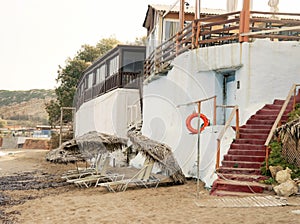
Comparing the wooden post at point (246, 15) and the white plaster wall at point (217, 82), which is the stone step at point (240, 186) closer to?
the white plaster wall at point (217, 82)

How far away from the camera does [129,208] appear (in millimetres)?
9211

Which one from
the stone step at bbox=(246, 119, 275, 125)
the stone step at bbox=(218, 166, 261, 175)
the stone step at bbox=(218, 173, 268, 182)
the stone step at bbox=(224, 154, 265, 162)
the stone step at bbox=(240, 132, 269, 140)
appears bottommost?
the stone step at bbox=(218, 173, 268, 182)

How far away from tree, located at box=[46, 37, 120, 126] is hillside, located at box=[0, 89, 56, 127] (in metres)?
43.9

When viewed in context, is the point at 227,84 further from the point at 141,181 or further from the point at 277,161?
the point at 141,181

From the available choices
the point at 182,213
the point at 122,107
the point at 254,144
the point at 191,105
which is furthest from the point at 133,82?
the point at 182,213

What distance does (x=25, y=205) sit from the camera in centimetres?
1080

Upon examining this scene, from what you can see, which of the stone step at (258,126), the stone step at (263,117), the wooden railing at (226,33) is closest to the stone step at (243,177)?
the stone step at (258,126)

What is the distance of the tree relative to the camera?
4100 centimetres

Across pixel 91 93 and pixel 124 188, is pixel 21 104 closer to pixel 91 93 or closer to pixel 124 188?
pixel 91 93

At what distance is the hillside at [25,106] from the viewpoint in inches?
3506

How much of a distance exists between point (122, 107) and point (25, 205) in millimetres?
10867

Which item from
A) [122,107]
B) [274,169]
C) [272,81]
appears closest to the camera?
[274,169]

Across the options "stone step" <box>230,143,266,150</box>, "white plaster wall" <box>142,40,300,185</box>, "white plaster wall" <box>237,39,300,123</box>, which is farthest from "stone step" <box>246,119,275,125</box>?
"stone step" <box>230,143,266,150</box>

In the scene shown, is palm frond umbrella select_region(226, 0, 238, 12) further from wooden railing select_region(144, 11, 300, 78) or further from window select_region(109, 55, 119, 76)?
window select_region(109, 55, 119, 76)
